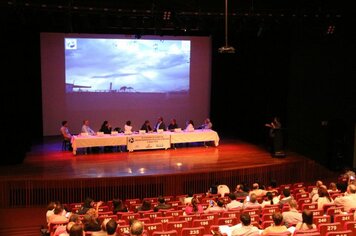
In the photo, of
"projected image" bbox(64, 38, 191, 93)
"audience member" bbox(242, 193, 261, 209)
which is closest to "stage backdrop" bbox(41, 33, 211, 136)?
"projected image" bbox(64, 38, 191, 93)

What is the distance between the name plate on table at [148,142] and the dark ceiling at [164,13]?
3.38 meters

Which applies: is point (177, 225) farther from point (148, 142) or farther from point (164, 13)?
point (148, 142)

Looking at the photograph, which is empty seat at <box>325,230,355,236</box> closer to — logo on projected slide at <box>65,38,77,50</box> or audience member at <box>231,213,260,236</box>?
audience member at <box>231,213,260,236</box>

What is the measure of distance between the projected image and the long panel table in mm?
3232

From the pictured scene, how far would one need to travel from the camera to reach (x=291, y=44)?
636 inches

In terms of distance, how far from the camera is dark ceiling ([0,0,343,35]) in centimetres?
1357

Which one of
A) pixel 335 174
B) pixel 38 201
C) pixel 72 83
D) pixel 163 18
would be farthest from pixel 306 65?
pixel 38 201

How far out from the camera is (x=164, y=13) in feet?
46.1

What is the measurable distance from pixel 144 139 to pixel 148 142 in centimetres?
17

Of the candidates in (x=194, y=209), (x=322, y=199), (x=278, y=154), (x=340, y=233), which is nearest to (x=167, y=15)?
(x=278, y=154)

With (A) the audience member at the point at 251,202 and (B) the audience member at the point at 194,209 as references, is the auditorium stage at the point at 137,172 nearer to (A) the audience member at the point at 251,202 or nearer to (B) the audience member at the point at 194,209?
(B) the audience member at the point at 194,209

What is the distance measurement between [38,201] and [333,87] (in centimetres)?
947

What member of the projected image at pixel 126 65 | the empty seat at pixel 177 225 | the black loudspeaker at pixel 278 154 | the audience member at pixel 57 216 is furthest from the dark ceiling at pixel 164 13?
the empty seat at pixel 177 225

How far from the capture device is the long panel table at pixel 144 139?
1494 centimetres
